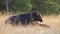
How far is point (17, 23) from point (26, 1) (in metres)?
8.56

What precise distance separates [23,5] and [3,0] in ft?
5.38

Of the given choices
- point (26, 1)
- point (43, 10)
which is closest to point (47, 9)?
point (43, 10)

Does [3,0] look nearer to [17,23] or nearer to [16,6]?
[16,6]

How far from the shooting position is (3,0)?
18.7m

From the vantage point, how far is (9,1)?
19172 mm

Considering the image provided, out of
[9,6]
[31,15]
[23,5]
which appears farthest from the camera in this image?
[9,6]

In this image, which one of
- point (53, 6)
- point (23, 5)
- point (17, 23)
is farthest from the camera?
point (53, 6)

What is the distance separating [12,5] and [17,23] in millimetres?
9254

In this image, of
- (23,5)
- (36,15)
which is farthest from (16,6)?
(36,15)

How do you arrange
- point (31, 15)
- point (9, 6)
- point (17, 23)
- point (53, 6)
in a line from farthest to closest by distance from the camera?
1. point (53, 6)
2. point (9, 6)
3. point (31, 15)
4. point (17, 23)

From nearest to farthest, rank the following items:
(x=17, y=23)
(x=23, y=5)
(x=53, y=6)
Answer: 1. (x=17, y=23)
2. (x=23, y=5)
3. (x=53, y=6)

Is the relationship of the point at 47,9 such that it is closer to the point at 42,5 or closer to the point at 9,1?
the point at 42,5

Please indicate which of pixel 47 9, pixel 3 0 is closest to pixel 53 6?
pixel 47 9

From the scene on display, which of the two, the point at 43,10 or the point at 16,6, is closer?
the point at 16,6
